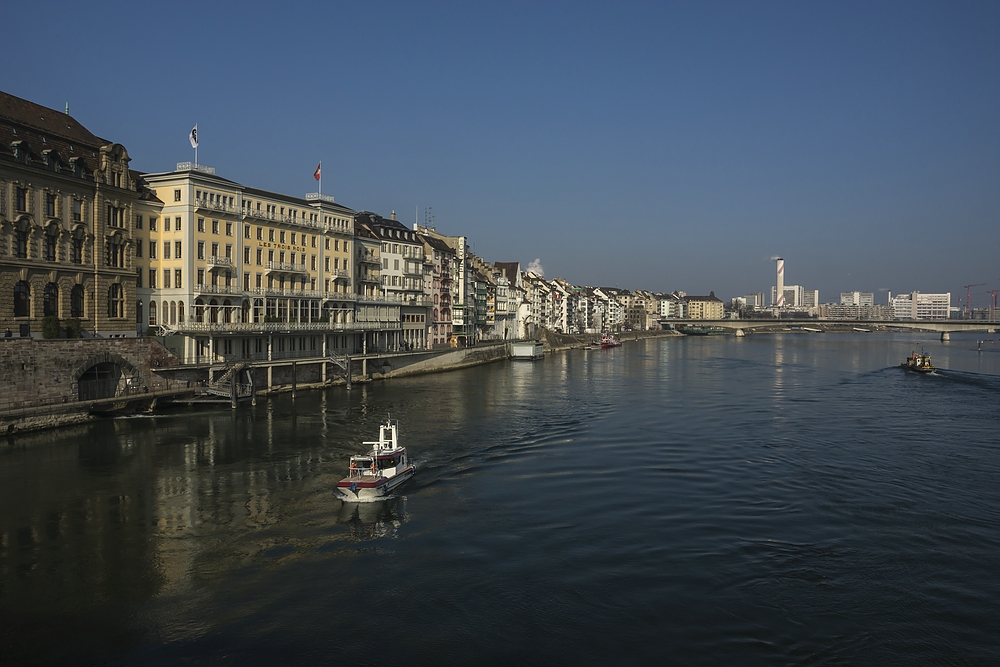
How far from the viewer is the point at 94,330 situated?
2036 inches

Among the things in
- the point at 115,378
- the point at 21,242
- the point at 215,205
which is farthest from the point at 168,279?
the point at 21,242

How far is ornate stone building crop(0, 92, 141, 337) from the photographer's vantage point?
45.7m

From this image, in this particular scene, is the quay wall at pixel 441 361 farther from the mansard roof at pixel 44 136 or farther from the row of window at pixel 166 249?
the mansard roof at pixel 44 136

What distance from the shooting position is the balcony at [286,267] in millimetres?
67938

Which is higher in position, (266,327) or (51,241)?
(51,241)

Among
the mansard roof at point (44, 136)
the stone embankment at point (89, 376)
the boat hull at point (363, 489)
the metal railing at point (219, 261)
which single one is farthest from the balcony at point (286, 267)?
the boat hull at point (363, 489)

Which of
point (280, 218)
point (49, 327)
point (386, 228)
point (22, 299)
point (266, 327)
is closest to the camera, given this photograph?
point (22, 299)

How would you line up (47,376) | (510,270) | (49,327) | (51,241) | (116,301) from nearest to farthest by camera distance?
(47,376) → (49,327) → (51,241) → (116,301) → (510,270)

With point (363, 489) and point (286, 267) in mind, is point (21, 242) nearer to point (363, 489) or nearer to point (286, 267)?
point (286, 267)

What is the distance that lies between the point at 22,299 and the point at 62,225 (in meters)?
5.93

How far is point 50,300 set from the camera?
48.8 m

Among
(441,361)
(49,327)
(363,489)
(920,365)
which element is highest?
(49,327)

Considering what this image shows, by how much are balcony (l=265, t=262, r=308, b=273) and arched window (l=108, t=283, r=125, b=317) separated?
15322 mm

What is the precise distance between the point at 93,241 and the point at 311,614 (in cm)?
4347
